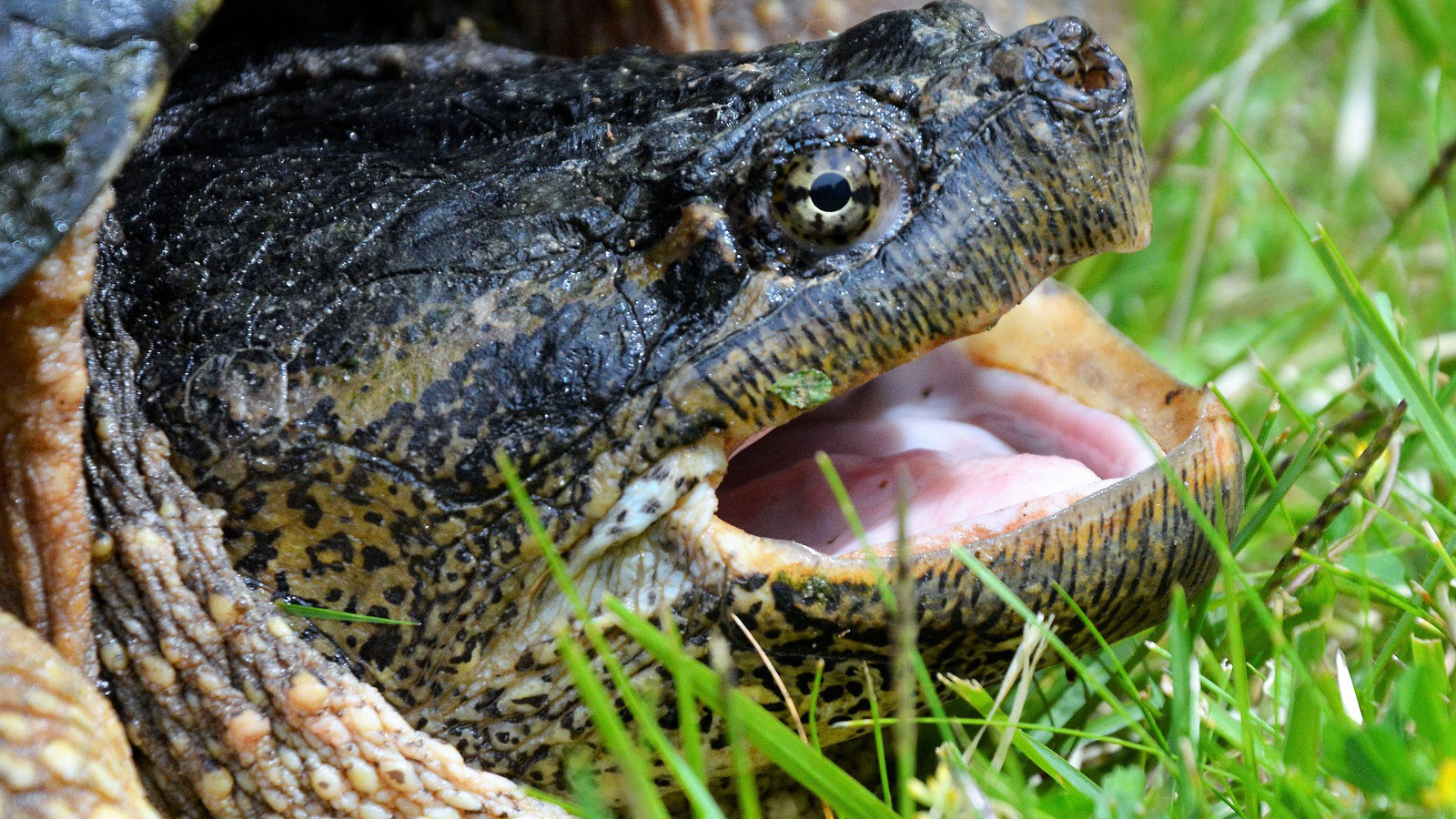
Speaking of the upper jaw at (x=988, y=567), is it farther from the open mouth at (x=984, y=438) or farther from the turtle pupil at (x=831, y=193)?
the turtle pupil at (x=831, y=193)

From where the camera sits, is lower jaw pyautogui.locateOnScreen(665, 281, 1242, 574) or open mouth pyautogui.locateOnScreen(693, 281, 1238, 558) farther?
open mouth pyautogui.locateOnScreen(693, 281, 1238, 558)

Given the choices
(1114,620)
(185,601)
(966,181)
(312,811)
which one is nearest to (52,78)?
(185,601)

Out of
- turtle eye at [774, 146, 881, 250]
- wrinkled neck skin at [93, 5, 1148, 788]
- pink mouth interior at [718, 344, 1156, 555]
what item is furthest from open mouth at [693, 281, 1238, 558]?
turtle eye at [774, 146, 881, 250]

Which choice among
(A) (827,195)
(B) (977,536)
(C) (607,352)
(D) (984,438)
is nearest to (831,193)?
(A) (827,195)

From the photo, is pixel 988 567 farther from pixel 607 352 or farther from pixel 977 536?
pixel 607 352

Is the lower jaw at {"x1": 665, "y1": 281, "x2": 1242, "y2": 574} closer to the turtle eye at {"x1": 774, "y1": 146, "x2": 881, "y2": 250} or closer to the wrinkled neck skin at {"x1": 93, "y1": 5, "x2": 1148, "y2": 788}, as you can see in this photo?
the wrinkled neck skin at {"x1": 93, "y1": 5, "x2": 1148, "y2": 788}
